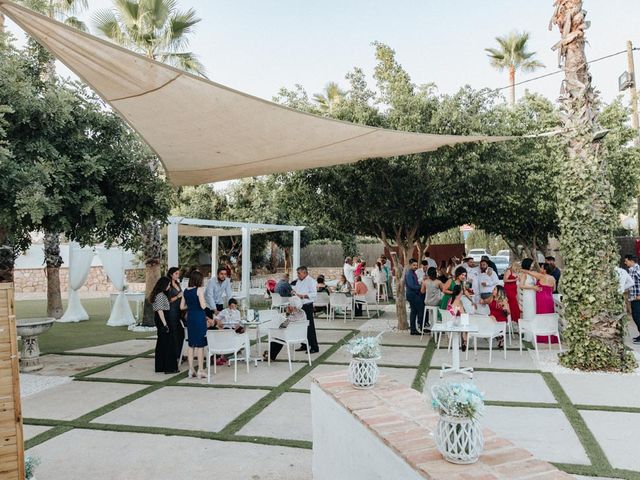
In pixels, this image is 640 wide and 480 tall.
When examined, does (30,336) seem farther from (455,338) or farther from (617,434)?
(617,434)

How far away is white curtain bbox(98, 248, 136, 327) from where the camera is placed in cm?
1112

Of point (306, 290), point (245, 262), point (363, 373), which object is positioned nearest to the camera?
point (363, 373)

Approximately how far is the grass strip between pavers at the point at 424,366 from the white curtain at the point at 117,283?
6.88 meters

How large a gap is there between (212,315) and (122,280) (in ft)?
19.0

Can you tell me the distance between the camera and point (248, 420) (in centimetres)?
449

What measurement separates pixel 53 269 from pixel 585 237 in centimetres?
1124

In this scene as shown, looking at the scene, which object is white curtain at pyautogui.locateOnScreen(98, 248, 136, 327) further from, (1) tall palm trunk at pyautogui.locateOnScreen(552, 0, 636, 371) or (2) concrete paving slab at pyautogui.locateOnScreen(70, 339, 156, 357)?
(1) tall palm trunk at pyautogui.locateOnScreen(552, 0, 636, 371)

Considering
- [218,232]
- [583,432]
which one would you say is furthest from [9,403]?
[218,232]

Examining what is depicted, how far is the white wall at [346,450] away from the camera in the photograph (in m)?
2.02

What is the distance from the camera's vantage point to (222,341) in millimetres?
6066

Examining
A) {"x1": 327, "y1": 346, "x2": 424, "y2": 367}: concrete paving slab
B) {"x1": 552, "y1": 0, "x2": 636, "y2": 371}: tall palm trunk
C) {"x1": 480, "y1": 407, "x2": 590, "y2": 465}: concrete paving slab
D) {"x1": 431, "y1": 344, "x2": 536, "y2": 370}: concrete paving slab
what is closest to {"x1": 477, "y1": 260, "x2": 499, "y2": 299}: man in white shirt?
{"x1": 431, "y1": 344, "x2": 536, "y2": 370}: concrete paving slab

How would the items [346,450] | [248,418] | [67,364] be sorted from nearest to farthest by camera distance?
[346,450], [248,418], [67,364]

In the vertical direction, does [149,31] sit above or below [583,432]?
above

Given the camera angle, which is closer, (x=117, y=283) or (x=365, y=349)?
(x=365, y=349)
